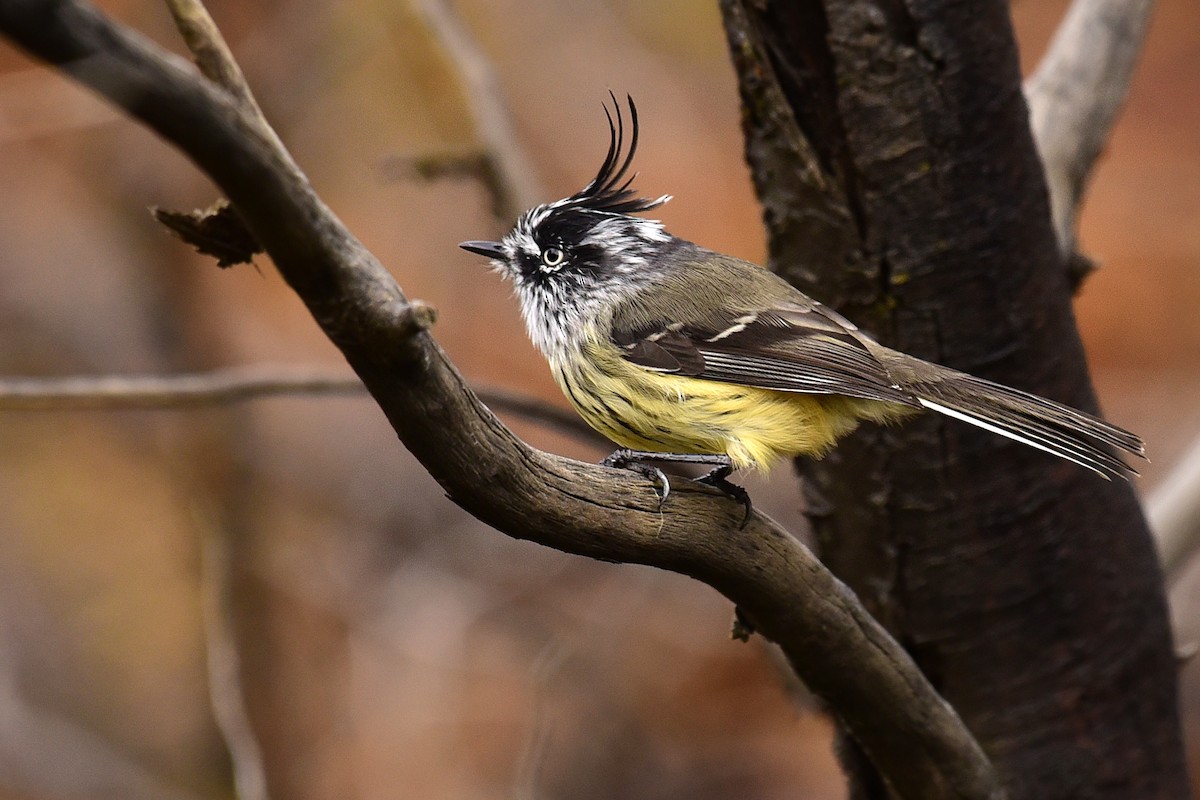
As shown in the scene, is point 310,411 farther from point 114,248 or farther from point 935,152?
point 935,152

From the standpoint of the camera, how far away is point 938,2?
111 inches

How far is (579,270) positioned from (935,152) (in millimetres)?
1105

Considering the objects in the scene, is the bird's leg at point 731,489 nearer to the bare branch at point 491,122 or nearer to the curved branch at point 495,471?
the curved branch at point 495,471

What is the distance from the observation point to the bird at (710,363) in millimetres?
2920

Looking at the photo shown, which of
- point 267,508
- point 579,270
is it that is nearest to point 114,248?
point 267,508

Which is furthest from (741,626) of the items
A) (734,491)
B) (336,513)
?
(336,513)

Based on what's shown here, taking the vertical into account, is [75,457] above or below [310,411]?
below

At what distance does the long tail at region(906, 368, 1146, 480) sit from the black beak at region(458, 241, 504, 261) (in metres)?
1.33

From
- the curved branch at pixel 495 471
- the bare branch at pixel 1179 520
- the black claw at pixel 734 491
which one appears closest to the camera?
the curved branch at pixel 495 471

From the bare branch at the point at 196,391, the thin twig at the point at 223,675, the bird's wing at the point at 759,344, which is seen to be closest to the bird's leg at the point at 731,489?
the bird's wing at the point at 759,344

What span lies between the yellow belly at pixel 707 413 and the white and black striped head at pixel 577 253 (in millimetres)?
310

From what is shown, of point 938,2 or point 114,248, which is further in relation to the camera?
point 114,248

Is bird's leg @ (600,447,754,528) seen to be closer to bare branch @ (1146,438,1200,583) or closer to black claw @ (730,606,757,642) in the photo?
black claw @ (730,606,757,642)

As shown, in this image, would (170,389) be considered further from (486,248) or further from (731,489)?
(731,489)
